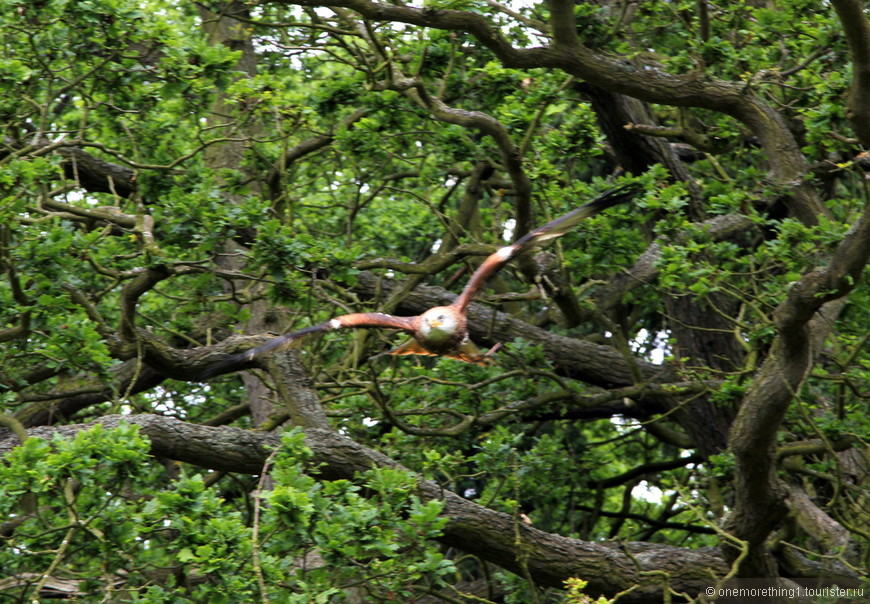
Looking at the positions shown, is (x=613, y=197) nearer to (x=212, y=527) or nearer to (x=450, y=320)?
(x=450, y=320)

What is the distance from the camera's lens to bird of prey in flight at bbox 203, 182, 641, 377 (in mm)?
6473

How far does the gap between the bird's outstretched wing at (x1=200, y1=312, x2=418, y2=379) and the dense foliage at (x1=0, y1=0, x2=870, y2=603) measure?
0.22 feet

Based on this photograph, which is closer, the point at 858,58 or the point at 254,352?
the point at 858,58

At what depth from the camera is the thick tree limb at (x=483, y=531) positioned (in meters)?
6.43

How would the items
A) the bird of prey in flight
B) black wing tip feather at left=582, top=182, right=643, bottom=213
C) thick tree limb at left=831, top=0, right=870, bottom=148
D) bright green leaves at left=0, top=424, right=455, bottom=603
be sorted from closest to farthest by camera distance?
bright green leaves at left=0, top=424, right=455, bottom=603, thick tree limb at left=831, top=0, right=870, bottom=148, the bird of prey in flight, black wing tip feather at left=582, top=182, right=643, bottom=213

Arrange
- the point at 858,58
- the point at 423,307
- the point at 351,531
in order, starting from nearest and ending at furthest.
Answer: the point at 351,531 → the point at 858,58 → the point at 423,307

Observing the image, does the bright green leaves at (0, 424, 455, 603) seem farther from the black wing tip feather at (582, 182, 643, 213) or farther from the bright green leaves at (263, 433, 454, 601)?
the black wing tip feather at (582, 182, 643, 213)

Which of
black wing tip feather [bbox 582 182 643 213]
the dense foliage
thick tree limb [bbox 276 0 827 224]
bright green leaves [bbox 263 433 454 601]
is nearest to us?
bright green leaves [bbox 263 433 454 601]

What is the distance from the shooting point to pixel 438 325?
→ 273 inches

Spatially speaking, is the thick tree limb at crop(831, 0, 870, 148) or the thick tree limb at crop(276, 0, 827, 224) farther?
the thick tree limb at crop(276, 0, 827, 224)

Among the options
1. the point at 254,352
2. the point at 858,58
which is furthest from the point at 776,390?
the point at 254,352

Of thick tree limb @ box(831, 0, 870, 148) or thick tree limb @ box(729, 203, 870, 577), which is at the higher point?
thick tree limb @ box(831, 0, 870, 148)

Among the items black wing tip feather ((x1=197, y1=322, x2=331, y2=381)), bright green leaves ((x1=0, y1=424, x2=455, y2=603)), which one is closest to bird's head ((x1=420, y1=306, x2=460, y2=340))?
black wing tip feather ((x1=197, y1=322, x2=331, y2=381))

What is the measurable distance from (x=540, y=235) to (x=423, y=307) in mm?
2193
